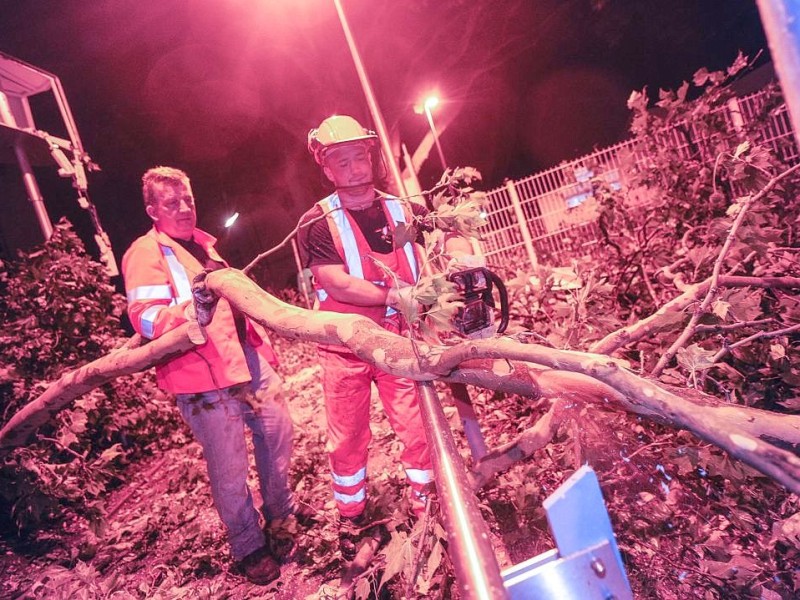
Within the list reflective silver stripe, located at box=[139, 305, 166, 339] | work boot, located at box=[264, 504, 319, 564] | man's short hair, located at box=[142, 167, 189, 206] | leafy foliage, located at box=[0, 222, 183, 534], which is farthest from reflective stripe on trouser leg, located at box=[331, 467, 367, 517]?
leafy foliage, located at box=[0, 222, 183, 534]

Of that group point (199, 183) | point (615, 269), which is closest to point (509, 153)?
point (199, 183)

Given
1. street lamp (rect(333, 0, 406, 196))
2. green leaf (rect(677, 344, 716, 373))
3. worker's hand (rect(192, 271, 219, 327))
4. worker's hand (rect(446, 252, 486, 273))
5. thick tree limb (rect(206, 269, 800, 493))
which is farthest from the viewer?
street lamp (rect(333, 0, 406, 196))

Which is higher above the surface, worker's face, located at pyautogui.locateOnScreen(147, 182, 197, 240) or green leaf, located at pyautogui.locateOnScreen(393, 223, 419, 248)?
worker's face, located at pyautogui.locateOnScreen(147, 182, 197, 240)

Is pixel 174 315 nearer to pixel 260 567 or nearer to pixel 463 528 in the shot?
pixel 260 567

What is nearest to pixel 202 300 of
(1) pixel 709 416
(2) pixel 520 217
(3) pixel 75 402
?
(1) pixel 709 416

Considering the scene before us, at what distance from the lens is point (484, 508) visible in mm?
2215

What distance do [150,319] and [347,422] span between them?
4.36 feet

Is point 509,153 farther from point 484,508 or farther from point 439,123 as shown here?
point 484,508

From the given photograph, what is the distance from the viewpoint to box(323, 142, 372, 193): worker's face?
247 cm

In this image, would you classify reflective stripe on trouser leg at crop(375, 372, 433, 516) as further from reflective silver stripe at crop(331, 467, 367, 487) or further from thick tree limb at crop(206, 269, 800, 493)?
thick tree limb at crop(206, 269, 800, 493)

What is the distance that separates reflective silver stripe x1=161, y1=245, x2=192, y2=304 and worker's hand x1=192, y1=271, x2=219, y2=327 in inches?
14.2

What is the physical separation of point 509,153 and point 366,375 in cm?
2570

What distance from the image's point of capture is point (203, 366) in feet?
8.38

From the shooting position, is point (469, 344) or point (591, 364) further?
point (469, 344)
